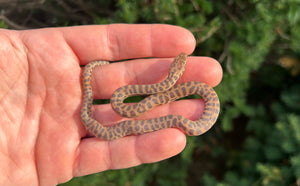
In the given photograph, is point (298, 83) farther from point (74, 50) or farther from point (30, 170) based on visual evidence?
point (30, 170)

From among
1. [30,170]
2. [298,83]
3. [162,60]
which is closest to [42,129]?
[30,170]

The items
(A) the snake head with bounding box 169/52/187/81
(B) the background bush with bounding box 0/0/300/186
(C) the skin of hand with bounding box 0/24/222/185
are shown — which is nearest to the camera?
(C) the skin of hand with bounding box 0/24/222/185

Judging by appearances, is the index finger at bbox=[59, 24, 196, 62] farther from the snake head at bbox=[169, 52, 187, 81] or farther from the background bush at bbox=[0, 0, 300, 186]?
the background bush at bbox=[0, 0, 300, 186]

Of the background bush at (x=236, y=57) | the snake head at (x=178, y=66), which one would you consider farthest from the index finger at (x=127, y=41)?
the background bush at (x=236, y=57)

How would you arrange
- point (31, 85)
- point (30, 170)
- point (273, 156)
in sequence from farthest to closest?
point (273, 156)
point (31, 85)
point (30, 170)

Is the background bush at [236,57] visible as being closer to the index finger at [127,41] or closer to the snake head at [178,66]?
the index finger at [127,41]

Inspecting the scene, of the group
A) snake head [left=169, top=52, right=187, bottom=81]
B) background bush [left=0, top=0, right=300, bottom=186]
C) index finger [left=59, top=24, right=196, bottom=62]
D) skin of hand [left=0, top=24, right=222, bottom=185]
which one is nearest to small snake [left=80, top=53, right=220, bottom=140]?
snake head [left=169, top=52, right=187, bottom=81]
